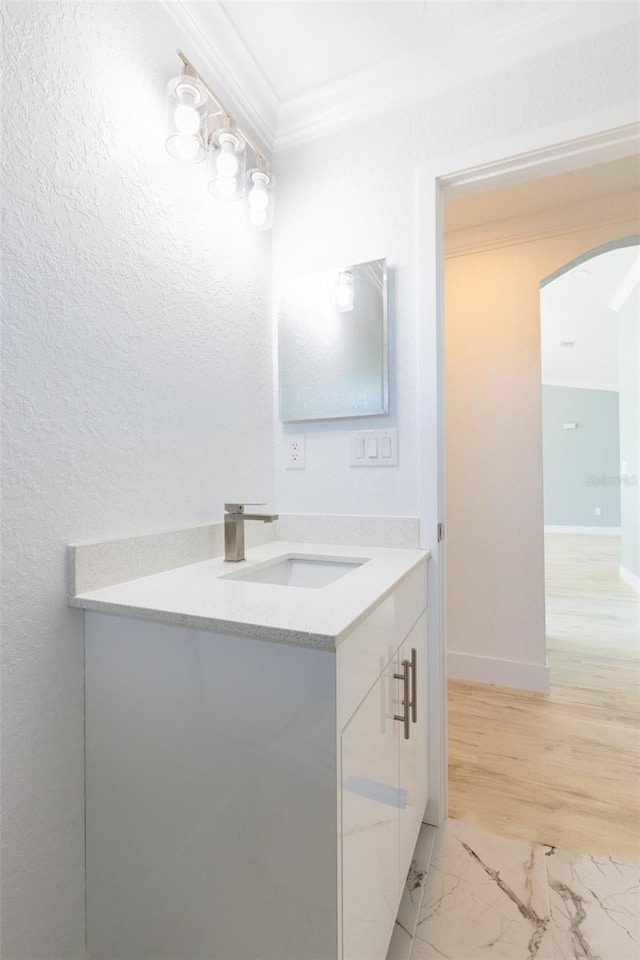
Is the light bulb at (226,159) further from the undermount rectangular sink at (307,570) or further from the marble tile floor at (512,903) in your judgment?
the marble tile floor at (512,903)

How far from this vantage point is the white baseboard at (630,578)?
161 inches

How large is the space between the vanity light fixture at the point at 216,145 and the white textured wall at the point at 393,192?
0.21m

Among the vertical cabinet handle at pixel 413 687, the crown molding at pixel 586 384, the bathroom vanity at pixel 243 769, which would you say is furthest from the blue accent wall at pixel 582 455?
the bathroom vanity at pixel 243 769

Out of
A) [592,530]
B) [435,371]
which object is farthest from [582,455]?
[435,371]

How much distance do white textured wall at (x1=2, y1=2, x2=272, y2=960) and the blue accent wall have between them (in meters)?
7.21

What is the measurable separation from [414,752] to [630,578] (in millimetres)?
4210

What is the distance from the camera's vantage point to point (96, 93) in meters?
0.98

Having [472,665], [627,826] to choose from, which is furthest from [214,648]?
[472,665]

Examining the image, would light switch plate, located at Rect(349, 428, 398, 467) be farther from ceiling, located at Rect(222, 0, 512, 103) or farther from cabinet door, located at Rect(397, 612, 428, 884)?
ceiling, located at Rect(222, 0, 512, 103)

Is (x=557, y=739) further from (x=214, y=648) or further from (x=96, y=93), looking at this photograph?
(x=96, y=93)

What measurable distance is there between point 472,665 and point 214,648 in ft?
6.94

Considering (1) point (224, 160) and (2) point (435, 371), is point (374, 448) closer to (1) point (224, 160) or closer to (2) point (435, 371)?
(2) point (435, 371)

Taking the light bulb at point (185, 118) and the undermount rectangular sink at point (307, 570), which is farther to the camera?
the undermount rectangular sink at point (307, 570)

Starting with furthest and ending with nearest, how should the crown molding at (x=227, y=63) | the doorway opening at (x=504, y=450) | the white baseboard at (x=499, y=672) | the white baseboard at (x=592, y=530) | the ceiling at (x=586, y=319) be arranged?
the white baseboard at (x=592, y=530) < the ceiling at (x=586, y=319) < the white baseboard at (x=499, y=672) < the doorway opening at (x=504, y=450) < the crown molding at (x=227, y=63)
